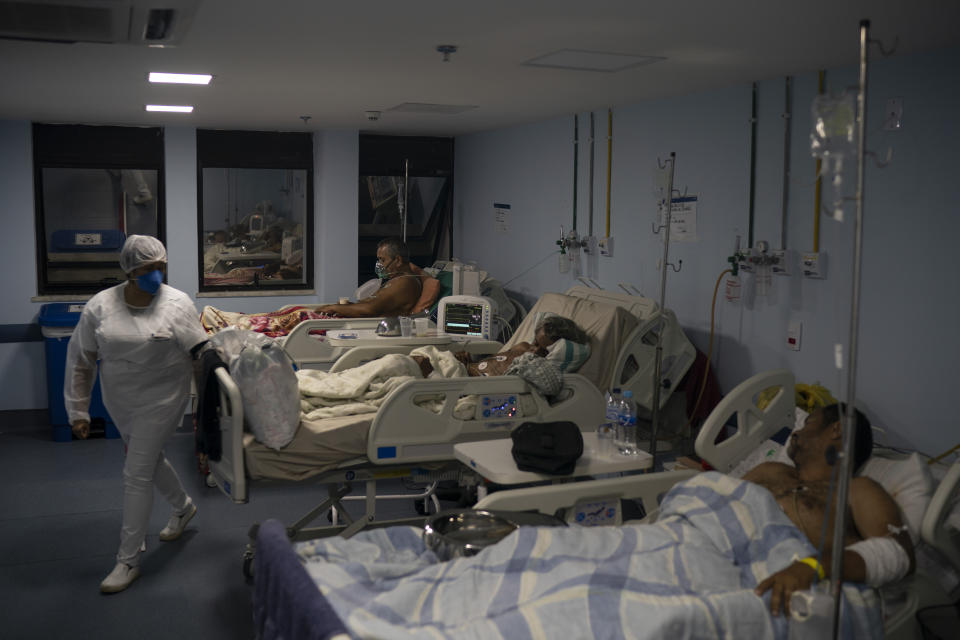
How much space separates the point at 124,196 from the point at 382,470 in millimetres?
4103

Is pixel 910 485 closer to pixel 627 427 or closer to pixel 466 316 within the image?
pixel 627 427

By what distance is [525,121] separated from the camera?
568cm

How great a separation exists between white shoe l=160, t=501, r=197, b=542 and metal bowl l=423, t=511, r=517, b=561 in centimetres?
202

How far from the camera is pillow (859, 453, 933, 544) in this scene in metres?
2.29

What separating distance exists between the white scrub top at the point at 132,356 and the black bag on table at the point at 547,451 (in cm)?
152

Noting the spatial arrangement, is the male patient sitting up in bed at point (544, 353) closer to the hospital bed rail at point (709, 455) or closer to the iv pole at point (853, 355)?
the hospital bed rail at point (709, 455)

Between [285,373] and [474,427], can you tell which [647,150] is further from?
[285,373]

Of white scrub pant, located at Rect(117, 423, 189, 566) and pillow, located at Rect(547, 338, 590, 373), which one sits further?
pillow, located at Rect(547, 338, 590, 373)

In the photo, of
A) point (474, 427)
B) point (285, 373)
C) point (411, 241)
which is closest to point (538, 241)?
point (411, 241)

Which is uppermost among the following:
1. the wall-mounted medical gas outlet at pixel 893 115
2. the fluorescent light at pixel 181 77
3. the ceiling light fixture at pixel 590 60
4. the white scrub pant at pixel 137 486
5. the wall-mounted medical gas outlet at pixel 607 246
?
the fluorescent light at pixel 181 77

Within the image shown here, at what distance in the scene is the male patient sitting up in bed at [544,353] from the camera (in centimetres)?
391

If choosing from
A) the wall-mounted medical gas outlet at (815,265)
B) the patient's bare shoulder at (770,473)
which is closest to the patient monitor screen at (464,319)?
the wall-mounted medical gas outlet at (815,265)

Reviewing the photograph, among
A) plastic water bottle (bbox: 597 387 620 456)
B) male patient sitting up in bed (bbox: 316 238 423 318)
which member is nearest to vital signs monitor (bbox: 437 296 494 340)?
male patient sitting up in bed (bbox: 316 238 423 318)

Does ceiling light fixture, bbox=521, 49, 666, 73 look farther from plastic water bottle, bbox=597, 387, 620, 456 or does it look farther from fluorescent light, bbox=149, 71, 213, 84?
fluorescent light, bbox=149, 71, 213, 84
